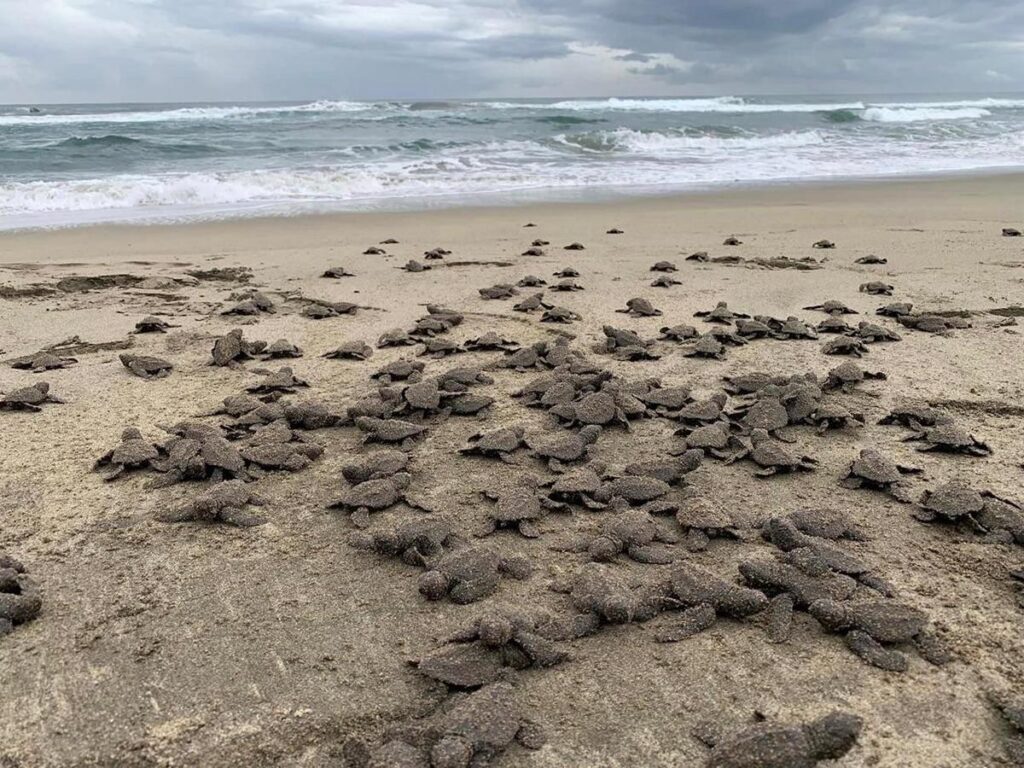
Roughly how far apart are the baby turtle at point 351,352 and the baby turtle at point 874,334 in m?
3.37

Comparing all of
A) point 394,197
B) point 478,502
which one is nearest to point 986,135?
point 394,197

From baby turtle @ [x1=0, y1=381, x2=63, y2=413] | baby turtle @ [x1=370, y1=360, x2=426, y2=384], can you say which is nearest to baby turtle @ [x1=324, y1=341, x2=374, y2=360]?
baby turtle @ [x1=370, y1=360, x2=426, y2=384]

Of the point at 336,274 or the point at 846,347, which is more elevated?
the point at 336,274

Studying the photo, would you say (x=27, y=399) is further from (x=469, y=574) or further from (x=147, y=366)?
(x=469, y=574)

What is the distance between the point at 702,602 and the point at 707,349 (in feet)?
9.34

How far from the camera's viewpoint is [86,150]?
20.5 metres

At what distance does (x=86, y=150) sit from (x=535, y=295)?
738 inches

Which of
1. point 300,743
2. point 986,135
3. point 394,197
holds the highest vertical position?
point 986,135

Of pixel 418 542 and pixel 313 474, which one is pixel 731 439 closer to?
pixel 418 542

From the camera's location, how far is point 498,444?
368 centimetres

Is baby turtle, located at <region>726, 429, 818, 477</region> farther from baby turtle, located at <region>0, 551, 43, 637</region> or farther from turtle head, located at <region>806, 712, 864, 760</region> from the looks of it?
baby turtle, located at <region>0, 551, 43, 637</region>

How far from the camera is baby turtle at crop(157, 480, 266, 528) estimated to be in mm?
3111

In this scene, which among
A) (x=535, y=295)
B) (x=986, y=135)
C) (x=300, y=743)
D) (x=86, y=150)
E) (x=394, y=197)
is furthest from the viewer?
(x=986, y=135)

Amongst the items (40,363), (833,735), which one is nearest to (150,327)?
(40,363)
